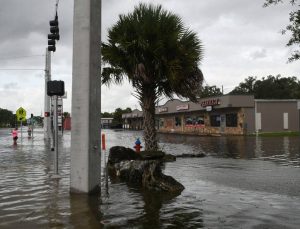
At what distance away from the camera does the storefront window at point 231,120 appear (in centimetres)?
4688

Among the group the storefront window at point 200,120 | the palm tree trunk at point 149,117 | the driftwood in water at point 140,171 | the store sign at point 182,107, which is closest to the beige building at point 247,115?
the storefront window at point 200,120

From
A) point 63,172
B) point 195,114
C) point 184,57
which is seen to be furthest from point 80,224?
point 195,114

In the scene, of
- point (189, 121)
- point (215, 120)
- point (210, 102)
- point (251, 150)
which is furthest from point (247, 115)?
point (251, 150)

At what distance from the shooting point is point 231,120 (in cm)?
4756

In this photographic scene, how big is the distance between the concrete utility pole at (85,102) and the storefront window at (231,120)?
38863 millimetres

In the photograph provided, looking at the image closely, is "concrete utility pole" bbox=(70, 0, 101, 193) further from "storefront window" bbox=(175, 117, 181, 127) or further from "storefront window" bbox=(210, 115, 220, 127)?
"storefront window" bbox=(175, 117, 181, 127)

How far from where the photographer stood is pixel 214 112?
5162cm

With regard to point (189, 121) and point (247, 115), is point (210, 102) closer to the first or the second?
point (247, 115)

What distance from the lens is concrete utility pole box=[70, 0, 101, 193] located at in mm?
9055

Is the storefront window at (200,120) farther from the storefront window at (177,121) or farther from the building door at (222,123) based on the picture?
the storefront window at (177,121)

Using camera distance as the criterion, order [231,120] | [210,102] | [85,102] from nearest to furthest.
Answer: [85,102]
[231,120]
[210,102]

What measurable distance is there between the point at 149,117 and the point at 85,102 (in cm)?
777

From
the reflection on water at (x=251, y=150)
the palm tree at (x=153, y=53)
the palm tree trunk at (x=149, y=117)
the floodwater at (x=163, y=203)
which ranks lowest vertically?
the floodwater at (x=163, y=203)

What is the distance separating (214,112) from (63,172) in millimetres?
39797
